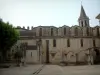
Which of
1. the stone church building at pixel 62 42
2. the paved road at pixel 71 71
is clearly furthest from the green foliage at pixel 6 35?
the stone church building at pixel 62 42

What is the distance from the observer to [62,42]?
48.8m

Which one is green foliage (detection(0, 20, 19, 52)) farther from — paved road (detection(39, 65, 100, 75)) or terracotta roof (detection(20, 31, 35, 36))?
terracotta roof (detection(20, 31, 35, 36))

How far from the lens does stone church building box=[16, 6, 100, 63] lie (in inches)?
1876

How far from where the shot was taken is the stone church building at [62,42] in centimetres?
4766

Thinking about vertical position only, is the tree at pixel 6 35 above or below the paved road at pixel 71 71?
above

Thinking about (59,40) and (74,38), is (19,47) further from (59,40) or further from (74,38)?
(74,38)

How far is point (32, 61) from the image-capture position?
4403 centimetres

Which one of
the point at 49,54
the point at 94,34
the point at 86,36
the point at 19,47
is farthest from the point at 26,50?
the point at 94,34

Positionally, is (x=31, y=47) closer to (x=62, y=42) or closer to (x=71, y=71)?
(x=62, y=42)

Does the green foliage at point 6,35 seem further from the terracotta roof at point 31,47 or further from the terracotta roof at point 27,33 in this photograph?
the terracotta roof at point 27,33

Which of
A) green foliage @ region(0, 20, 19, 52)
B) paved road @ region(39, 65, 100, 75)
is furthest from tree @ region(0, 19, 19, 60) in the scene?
paved road @ region(39, 65, 100, 75)

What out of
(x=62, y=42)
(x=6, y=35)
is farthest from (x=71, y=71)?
(x=62, y=42)

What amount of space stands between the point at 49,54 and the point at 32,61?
5.89m

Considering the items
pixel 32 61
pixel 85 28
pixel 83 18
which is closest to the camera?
pixel 32 61
